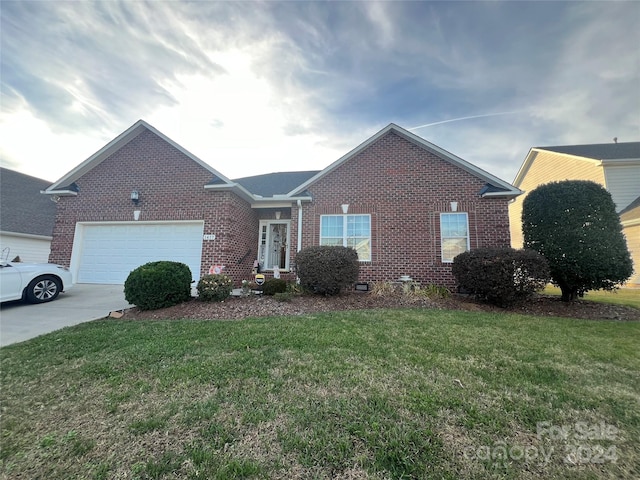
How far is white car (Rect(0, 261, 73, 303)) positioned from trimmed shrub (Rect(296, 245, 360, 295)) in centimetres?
689

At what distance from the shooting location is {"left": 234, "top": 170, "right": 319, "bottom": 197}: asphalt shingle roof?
1202 cm

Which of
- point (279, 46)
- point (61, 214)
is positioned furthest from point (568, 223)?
point (61, 214)

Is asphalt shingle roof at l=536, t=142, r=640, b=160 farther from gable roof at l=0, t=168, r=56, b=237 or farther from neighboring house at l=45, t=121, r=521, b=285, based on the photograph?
gable roof at l=0, t=168, r=56, b=237

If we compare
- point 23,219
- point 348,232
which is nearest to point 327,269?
point 348,232

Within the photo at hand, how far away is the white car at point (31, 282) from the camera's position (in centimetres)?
666

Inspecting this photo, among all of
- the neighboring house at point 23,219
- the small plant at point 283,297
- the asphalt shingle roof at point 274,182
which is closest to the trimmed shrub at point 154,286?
the small plant at point 283,297

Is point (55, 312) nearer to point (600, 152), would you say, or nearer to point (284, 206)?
point (284, 206)

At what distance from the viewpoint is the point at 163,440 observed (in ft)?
6.82

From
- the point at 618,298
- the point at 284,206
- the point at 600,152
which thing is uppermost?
the point at 600,152

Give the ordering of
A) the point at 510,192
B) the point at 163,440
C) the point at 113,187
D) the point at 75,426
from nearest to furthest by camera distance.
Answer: the point at 163,440, the point at 75,426, the point at 510,192, the point at 113,187

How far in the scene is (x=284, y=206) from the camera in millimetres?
11117

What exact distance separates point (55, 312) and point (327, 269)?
6.61 metres

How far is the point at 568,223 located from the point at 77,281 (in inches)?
650

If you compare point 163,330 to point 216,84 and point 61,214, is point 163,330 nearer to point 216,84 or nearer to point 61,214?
point 216,84
